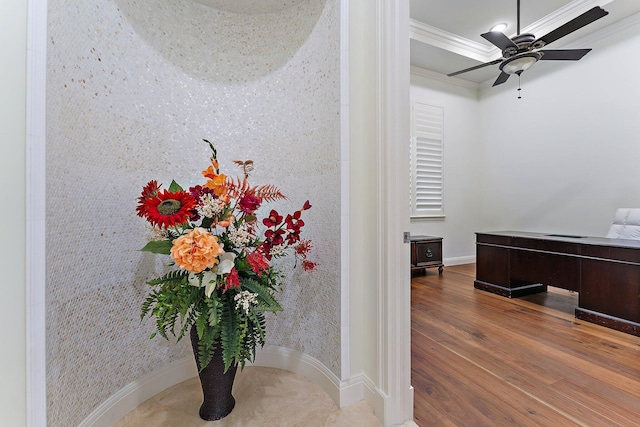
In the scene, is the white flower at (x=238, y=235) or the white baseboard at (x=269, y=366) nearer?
the white flower at (x=238, y=235)

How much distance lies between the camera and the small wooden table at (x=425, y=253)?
12.5 ft

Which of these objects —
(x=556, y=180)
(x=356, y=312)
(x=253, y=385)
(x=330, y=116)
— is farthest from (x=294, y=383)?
(x=556, y=180)

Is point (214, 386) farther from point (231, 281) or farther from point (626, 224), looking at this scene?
point (626, 224)

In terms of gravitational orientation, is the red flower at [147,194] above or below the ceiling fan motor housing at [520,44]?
below

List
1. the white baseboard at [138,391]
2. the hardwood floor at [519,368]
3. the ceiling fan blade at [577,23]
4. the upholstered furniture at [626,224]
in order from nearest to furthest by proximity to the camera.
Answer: the white baseboard at [138,391] → the hardwood floor at [519,368] → the ceiling fan blade at [577,23] → the upholstered furniture at [626,224]

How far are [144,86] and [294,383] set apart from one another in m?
1.80

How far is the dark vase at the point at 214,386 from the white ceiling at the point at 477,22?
388 cm

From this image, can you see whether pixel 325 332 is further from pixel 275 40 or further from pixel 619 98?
pixel 619 98

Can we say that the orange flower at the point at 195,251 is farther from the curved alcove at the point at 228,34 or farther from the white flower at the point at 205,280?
the curved alcove at the point at 228,34

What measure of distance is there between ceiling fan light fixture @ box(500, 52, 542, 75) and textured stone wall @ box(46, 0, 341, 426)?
2.24 meters

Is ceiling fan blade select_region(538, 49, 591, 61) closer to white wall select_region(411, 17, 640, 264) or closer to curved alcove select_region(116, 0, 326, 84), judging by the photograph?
white wall select_region(411, 17, 640, 264)

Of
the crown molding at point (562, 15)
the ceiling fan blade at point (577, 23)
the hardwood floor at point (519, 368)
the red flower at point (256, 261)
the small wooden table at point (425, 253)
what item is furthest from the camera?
the small wooden table at point (425, 253)

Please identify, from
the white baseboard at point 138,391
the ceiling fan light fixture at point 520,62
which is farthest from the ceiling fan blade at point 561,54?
the white baseboard at point 138,391

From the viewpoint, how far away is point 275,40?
1676 millimetres
